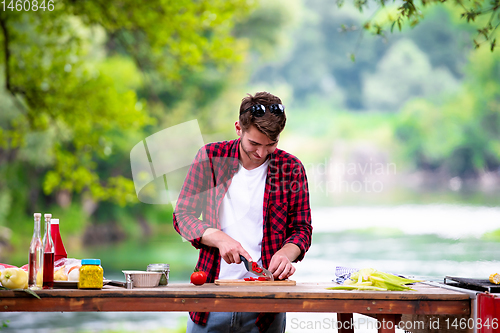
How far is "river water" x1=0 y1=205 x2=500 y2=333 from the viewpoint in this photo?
9.79 metres

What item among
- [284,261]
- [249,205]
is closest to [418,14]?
[249,205]

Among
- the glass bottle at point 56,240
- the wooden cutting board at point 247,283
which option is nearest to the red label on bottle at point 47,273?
the glass bottle at point 56,240

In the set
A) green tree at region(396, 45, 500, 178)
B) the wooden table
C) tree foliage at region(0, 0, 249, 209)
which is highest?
green tree at region(396, 45, 500, 178)

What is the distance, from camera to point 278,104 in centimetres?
224

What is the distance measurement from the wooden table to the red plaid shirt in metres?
0.27

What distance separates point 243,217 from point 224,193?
0.42 ft

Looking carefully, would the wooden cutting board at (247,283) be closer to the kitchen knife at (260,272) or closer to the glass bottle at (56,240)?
the kitchen knife at (260,272)

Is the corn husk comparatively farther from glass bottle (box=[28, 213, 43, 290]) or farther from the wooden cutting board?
glass bottle (box=[28, 213, 43, 290])

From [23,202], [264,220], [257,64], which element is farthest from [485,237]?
[264,220]

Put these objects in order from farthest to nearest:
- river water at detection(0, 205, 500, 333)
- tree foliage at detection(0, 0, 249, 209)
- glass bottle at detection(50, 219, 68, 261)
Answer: river water at detection(0, 205, 500, 333)
tree foliage at detection(0, 0, 249, 209)
glass bottle at detection(50, 219, 68, 261)

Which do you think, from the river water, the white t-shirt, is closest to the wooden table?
the white t-shirt

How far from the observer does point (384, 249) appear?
17.3 m

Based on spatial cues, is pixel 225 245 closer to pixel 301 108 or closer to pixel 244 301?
pixel 244 301

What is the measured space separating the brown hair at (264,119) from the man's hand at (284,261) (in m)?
0.45
